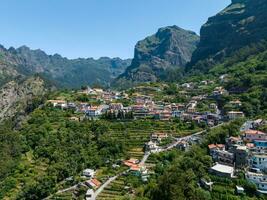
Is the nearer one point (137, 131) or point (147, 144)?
point (147, 144)

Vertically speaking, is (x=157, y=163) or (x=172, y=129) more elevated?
(x=172, y=129)

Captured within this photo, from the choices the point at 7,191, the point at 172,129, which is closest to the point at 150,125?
the point at 172,129

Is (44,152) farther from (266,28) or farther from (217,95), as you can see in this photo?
(266,28)

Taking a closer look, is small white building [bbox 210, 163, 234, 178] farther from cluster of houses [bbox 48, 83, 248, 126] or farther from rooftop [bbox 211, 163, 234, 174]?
cluster of houses [bbox 48, 83, 248, 126]

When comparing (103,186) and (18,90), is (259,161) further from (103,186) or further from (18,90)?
(18,90)

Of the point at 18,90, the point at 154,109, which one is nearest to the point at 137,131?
the point at 154,109

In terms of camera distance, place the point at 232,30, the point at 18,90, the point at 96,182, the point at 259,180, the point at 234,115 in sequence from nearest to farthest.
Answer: the point at 259,180 → the point at 96,182 → the point at 234,115 → the point at 232,30 → the point at 18,90

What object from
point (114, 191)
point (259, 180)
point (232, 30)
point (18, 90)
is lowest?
point (114, 191)
